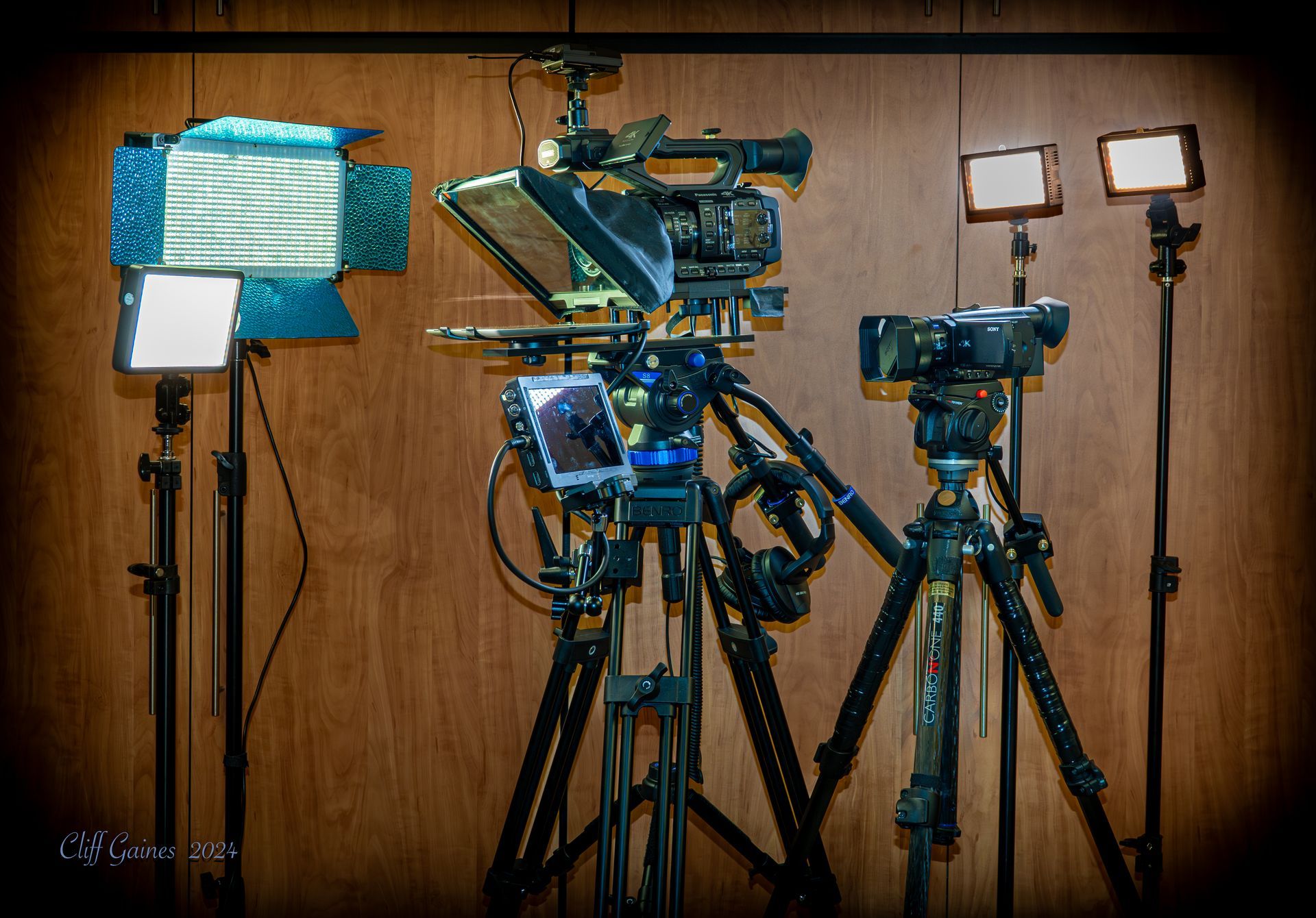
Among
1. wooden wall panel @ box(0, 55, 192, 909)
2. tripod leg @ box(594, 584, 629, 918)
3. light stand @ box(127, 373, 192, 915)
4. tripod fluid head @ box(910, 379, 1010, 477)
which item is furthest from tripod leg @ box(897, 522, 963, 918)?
wooden wall panel @ box(0, 55, 192, 909)

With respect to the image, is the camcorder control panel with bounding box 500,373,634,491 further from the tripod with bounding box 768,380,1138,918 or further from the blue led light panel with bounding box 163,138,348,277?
the blue led light panel with bounding box 163,138,348,277

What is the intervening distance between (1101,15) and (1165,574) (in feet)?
4.59

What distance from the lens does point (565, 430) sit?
1.53 metres

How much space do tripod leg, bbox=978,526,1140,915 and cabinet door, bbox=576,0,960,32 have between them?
54.9 inches

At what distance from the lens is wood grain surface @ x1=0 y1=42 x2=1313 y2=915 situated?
244 centimetres

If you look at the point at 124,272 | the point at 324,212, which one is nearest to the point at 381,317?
the point at 324,212

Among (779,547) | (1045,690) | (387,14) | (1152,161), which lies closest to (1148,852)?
(1045,690)

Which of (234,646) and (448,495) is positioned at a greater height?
(448,495)

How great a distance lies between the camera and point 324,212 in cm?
199

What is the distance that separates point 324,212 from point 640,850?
5.63 ft

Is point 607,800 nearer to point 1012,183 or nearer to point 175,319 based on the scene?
point 175,319

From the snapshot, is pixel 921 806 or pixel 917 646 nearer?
pixel 921 806

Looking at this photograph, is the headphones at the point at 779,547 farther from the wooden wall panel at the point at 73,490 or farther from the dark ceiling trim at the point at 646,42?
the wooden wall panel at the point at 73,490

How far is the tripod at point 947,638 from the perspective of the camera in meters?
1.70
